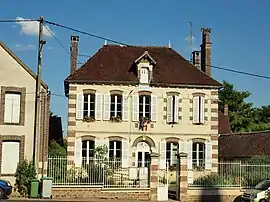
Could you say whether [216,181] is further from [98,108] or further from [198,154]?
[98,108]

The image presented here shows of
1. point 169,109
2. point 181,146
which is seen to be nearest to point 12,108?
point 169,109

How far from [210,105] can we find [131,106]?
5.73 metres

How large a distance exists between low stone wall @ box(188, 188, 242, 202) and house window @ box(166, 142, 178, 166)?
27.8 feet

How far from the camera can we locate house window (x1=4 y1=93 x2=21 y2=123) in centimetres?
3145

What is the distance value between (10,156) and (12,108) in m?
2.88

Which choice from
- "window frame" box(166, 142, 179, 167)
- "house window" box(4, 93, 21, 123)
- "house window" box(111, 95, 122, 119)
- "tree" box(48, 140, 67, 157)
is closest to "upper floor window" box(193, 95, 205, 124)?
"window frame" box(166, 142, 179, 167)

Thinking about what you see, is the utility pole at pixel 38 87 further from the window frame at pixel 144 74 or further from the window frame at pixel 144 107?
the window frame at pixel 144 74

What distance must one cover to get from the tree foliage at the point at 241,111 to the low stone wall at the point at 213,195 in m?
39.3

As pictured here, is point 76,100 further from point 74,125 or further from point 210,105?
point 210,105

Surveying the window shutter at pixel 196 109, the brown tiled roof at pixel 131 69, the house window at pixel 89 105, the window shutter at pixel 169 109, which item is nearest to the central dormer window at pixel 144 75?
the brown tiled roof at pixel 131 69

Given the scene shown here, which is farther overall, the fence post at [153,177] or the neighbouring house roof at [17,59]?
the neighbouring house roof at [17,59]

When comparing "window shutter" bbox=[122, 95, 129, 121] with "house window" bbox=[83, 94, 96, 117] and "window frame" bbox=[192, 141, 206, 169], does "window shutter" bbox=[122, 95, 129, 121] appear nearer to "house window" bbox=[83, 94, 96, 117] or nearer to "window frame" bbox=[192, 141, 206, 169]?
"house window" bbox=[83, 94, 96, 117]

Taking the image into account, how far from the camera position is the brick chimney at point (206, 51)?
3994 cm

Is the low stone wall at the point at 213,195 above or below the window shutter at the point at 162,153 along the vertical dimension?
below
